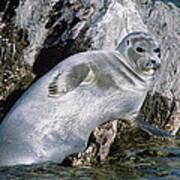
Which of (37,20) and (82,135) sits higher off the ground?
(37,20)

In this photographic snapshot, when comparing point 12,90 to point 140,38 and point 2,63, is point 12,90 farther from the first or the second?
point 140,38

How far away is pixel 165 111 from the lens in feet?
16.2

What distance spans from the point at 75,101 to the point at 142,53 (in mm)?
765

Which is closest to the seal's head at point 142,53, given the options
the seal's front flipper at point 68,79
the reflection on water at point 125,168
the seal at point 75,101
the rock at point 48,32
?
the seal at point 75,101

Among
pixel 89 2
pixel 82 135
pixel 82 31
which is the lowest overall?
pixel 82 135

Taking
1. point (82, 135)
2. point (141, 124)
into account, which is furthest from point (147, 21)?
point (82, 135)

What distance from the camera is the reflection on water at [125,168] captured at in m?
2.72

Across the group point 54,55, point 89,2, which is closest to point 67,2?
point 89,2

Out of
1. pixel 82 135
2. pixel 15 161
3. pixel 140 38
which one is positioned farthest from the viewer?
pixel 140 38

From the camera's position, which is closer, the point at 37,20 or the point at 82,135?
the point at 82,135

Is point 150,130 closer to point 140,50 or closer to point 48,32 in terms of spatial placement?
point 140,50

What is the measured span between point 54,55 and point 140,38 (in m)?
1.11

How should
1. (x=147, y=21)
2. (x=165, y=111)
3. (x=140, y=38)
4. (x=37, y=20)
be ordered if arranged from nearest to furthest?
(x=140, y=38), (x=37, y=20), (x=165, y=111), (x=147, y=21)

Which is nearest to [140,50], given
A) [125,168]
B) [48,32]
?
[125,168]
